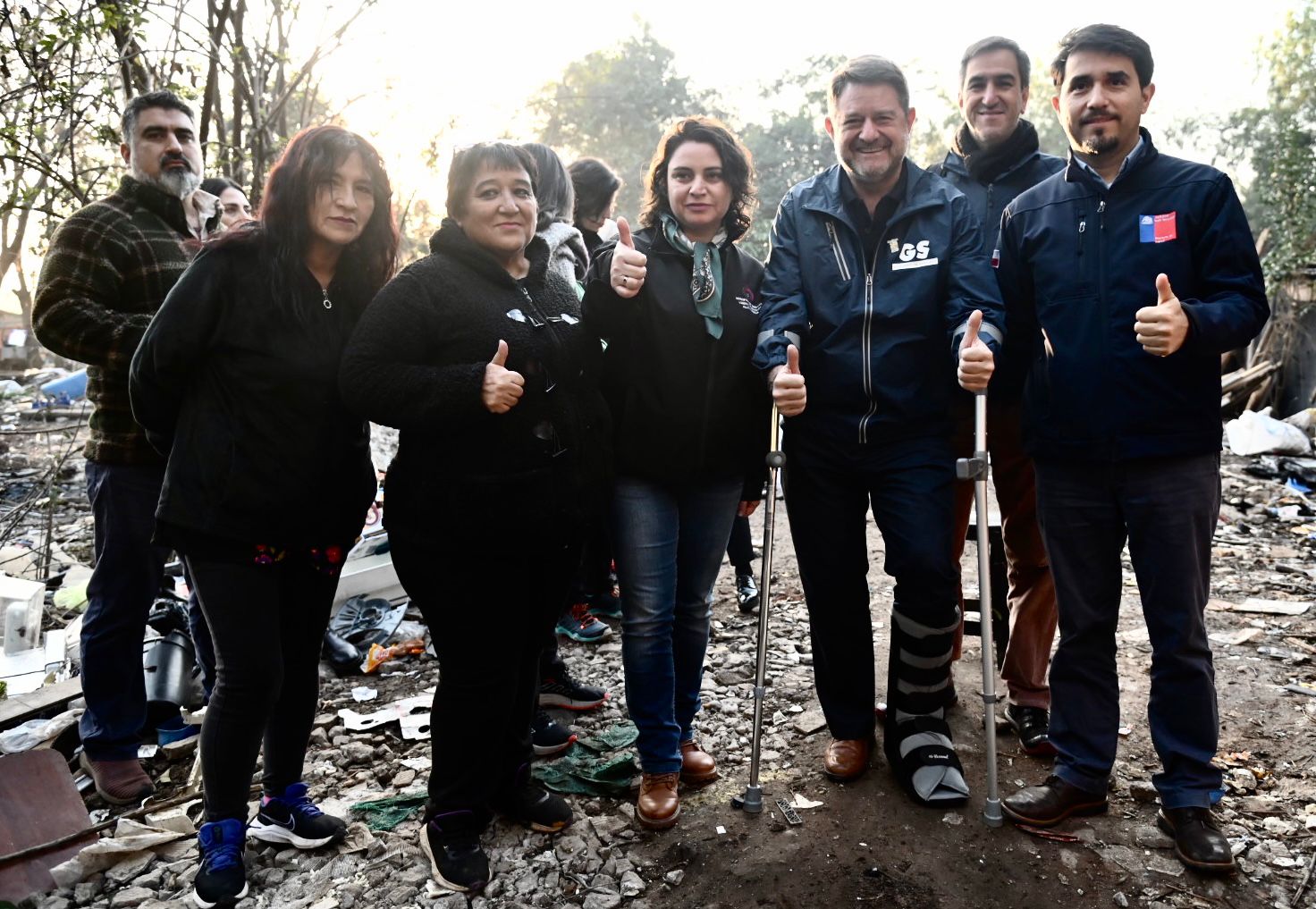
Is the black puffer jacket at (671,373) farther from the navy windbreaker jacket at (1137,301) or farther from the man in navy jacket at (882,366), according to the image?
the navy windbreaker jacket at (1137,301)

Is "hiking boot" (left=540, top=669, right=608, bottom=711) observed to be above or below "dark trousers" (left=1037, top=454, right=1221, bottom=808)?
below

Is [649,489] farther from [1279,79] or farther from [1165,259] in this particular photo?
[1279,79]

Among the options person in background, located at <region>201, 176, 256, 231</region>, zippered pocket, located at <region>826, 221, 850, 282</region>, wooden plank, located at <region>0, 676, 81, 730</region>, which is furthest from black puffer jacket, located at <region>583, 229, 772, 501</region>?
wooden plank, located at <region>0, 676, 81, 730</region>

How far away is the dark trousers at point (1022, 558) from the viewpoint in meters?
3.69

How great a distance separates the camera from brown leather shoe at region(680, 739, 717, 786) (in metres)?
3.44

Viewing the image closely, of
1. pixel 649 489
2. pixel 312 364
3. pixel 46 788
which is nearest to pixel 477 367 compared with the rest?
pixel 312 364

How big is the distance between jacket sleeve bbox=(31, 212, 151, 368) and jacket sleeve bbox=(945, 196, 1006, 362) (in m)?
2.92

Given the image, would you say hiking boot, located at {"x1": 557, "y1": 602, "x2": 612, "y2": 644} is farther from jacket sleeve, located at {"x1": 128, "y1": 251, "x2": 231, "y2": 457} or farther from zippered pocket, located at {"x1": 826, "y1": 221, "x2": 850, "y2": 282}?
jacket sleeve, located at {"x1": 128, "y1": 251, "x2": 231, "y2": 457}

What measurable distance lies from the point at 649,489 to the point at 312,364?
3.73 feet

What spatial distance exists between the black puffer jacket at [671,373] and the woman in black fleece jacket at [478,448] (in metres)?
0.12

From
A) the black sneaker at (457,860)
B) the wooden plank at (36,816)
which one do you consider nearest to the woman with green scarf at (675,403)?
the black sneaker at (457,860)

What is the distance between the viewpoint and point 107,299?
136 inches

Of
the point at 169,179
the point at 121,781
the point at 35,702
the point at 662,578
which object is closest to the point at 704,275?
the point at 662,578

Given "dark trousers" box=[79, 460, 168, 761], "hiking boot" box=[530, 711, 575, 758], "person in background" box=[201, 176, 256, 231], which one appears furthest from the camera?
"person in background" box=[201, 176, 256, 231]
